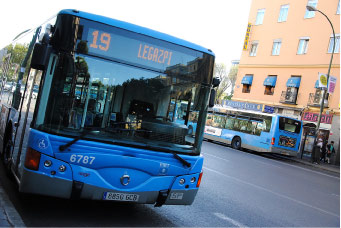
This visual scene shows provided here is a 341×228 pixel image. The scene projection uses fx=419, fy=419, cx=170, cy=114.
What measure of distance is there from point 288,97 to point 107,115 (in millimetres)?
31960

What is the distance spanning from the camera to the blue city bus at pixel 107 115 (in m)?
5.14

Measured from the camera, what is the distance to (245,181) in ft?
39.9

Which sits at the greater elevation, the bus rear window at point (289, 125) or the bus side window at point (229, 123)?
the bus rear window at point (289, 125)

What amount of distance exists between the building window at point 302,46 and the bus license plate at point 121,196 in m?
32.6

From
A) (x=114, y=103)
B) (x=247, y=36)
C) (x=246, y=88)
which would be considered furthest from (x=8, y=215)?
(x=247, y=36)

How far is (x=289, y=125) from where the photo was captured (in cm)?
2709

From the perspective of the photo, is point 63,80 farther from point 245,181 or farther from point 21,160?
point 245,181

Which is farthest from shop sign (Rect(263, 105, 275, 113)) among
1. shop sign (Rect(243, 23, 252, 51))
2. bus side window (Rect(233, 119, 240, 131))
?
shop sign (Rect(243, 23, 252, 51))

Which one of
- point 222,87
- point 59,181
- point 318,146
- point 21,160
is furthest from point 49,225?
point 222,87

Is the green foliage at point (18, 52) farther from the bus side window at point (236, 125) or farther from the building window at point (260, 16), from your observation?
the building window at point (260, 16)

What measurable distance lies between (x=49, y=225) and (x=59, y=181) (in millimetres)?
583

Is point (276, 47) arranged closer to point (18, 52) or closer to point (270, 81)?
point (270, 81)

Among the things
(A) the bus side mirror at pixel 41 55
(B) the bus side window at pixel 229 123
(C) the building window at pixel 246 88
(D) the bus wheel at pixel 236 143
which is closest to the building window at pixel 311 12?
(C) the building window at pixel 246 88

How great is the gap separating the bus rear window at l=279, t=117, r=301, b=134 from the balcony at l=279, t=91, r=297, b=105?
7.71 m
